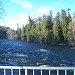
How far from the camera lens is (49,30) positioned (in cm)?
269

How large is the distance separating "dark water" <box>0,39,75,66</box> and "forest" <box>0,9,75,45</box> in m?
0.08

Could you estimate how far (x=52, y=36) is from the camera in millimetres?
2699

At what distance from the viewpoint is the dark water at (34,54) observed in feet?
8.49

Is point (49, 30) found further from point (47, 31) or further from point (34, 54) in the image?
point (34, 54)

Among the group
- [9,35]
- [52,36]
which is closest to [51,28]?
[52,36]

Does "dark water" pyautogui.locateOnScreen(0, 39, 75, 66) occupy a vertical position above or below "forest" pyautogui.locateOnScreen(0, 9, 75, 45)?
below

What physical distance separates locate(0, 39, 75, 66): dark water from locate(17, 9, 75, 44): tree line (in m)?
0.09

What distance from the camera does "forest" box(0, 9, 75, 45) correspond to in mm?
2633

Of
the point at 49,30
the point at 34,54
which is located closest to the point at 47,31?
the point at 49,30

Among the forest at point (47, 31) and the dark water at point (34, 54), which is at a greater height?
the forest at point (47, 31)

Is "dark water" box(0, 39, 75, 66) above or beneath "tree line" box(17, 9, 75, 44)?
beneath

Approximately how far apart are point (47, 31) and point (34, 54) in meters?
0.38

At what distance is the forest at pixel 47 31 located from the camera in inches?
104

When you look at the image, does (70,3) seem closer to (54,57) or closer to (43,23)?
(43,23)
